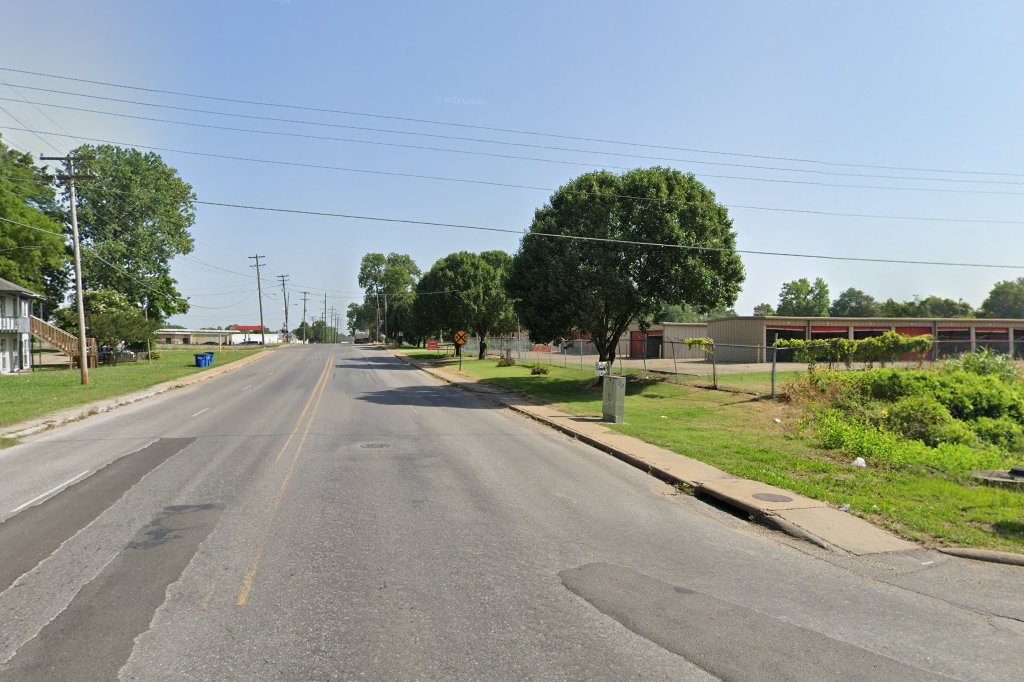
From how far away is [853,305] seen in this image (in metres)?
139

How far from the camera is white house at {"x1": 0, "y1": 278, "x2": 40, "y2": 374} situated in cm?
4103

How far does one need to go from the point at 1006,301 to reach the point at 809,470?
141982 millimetres

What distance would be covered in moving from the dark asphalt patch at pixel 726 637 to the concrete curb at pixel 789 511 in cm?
246

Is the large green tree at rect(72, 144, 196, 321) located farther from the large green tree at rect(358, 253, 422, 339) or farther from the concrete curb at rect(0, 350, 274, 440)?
the large green tree at rect(358, 253, 422, 339)

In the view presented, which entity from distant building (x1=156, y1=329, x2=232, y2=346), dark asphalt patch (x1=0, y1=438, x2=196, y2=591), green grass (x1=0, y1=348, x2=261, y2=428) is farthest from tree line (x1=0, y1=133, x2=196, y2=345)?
distant building (x1=156, y1=329, x2=232, y2=346)

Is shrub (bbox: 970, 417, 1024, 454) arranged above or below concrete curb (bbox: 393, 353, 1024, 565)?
above

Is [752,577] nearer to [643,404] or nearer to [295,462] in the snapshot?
[295,462]

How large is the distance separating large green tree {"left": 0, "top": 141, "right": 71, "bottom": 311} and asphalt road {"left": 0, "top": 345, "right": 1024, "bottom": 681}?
169 feet

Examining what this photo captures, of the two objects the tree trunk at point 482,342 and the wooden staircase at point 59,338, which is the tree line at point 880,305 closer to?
the tree trunk at point 482,342

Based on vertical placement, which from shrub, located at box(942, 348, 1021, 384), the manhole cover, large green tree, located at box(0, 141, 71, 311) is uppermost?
large green tree, located at box(0, 141, 71, 311)

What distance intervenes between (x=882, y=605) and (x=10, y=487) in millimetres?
11718

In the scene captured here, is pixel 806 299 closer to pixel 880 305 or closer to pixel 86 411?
pixel 880 305

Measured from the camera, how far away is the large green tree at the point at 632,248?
83.3 ft

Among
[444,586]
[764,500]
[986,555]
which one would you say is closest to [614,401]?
[764,500]
